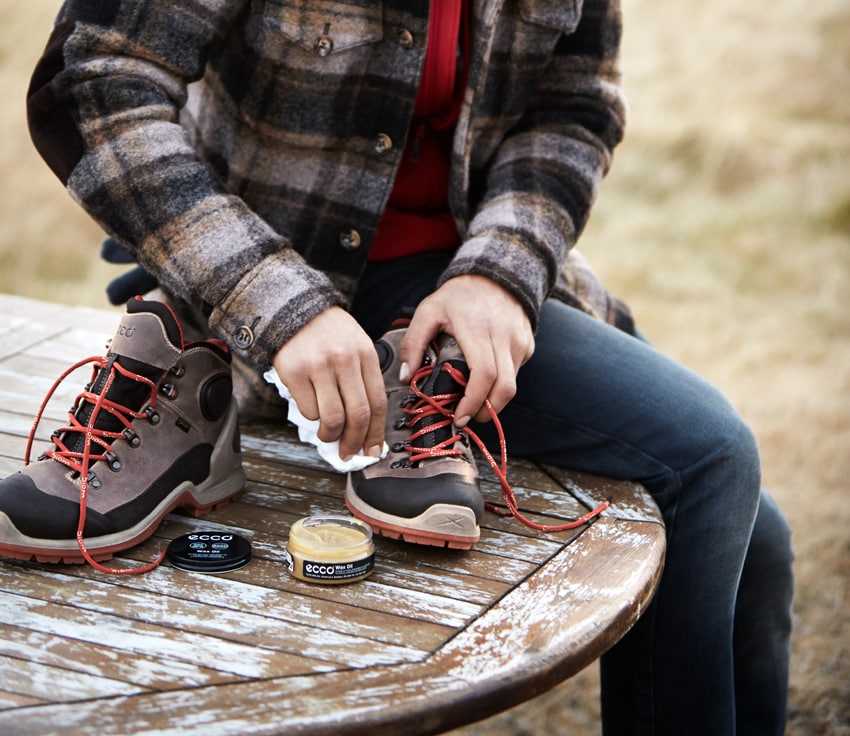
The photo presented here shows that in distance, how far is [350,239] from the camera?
1.61 metres

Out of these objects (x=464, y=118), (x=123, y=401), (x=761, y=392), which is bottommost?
(x=761, y=392)

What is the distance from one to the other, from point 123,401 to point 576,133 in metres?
0.88

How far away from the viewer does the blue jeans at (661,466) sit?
4.95 feet

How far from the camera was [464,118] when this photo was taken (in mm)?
1602

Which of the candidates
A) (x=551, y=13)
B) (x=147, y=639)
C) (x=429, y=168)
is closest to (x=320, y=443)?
(x=147, y=639)

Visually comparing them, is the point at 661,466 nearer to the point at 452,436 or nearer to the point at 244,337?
the point at 452,436

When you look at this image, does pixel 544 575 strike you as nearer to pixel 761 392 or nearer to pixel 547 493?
pixel 547 493

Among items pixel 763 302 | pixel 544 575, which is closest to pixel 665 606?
pixel 544 575

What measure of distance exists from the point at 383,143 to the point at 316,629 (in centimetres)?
79

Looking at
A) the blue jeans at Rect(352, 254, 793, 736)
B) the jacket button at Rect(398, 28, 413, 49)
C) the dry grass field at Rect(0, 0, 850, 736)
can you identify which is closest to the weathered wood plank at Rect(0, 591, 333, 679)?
the blue jeans at Rect(352, 254, 793, 736)

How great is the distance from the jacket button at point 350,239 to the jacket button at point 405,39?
0.95 feet

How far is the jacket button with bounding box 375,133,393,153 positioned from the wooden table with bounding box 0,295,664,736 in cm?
53

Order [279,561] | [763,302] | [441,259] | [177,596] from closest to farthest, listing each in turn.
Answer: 1. [177,596]
2. [279,561]
3. [441,259]
4. [763,302]

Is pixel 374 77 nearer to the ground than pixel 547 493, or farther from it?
farther from it
